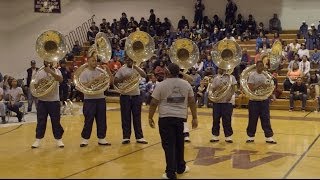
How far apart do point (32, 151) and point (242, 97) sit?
1119 centimetres

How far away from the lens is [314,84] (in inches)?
745

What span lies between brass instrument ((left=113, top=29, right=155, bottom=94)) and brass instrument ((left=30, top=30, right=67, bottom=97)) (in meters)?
1.31

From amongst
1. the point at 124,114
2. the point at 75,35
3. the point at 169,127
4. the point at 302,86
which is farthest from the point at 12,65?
the point at 169,127

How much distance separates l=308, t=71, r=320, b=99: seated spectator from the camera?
18.6 metres

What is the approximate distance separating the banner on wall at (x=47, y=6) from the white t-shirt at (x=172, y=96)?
2013 cm

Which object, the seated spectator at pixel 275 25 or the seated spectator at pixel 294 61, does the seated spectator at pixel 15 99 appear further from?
the seated spectator at pixel 275 25

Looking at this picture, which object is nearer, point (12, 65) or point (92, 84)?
point (92, 84)

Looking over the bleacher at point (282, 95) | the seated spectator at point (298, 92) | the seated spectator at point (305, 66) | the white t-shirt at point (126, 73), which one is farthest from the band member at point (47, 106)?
the seated spectator at point (305, 66)

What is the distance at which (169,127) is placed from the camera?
734 cm

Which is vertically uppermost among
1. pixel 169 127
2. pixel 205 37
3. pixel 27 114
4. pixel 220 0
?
pixel 220 0

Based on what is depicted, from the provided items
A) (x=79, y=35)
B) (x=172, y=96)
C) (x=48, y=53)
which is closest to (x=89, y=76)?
(x=48, y=53)

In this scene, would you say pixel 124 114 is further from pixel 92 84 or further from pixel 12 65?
pixel 12 65

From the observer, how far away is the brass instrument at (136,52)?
1034 cm

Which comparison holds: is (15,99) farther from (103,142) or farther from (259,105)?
(259,105)
